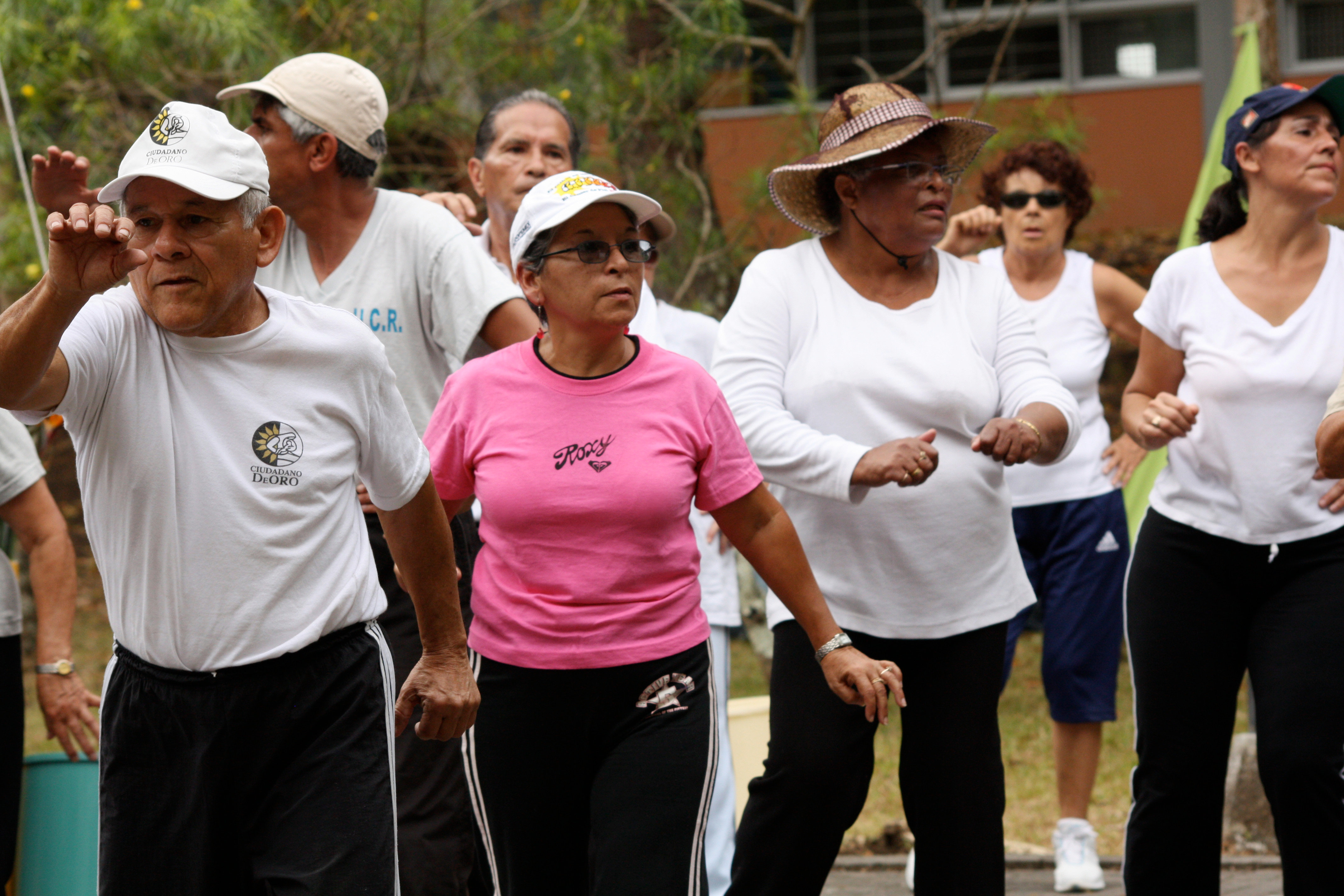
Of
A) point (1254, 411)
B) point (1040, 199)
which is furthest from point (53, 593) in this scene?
point (1040, 199)

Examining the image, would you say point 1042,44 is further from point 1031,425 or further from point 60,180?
point 60,180

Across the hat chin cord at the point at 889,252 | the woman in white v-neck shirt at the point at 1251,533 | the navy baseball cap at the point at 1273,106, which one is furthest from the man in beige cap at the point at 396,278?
the navy baseball cap at the point at 1273,106

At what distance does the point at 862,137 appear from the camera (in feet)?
13.2

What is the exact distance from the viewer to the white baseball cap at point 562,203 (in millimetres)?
3445

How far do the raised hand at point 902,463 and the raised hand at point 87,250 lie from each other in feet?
5.75

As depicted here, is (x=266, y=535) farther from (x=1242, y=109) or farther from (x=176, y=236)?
(x=1242, y=109)

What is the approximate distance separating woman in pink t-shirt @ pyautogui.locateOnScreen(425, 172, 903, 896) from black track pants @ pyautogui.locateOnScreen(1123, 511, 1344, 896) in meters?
0.90

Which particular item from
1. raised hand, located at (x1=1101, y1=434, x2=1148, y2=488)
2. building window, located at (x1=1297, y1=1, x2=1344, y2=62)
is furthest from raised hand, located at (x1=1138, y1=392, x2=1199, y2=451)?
building window, located at (x1=1297, y1=1, x2=1344, y2=62)

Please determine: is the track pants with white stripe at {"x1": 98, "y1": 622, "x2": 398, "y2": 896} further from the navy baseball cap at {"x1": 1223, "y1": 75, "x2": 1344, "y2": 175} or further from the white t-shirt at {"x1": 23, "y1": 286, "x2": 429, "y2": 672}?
the navy baseball cap at {"x1": 1223, "y1": 75, "x2": 1344, "y2": 175}

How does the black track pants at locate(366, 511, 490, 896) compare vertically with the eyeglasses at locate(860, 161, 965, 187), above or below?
below

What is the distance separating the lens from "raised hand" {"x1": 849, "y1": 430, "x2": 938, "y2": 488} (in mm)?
3475

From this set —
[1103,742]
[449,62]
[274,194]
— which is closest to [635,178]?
[449,62]

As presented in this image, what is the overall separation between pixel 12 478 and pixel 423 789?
1.43 m

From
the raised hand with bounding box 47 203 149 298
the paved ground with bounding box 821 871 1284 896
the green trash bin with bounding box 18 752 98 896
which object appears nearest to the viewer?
the raised hand with bounding box 47 203 149 298
